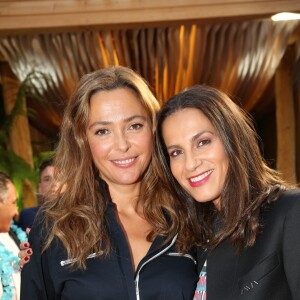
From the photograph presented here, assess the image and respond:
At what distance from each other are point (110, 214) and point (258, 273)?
801 millimetres

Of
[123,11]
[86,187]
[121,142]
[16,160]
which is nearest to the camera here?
[121,142]

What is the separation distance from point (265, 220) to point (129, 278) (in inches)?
24.7

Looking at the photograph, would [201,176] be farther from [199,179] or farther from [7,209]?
[7,209]

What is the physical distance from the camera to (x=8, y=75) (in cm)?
682

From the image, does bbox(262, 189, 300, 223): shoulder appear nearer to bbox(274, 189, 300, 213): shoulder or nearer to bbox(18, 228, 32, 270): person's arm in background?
bbox(274, 189, 300, 213): shoulder

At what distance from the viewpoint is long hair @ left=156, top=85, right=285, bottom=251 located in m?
1.81

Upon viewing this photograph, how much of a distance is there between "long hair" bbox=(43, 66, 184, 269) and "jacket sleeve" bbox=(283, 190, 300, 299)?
67 cm

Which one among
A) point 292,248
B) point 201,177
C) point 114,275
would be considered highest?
point 201,177

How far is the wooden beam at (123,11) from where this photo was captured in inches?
176

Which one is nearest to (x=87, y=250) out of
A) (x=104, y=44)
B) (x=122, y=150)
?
(x=122, y=150)

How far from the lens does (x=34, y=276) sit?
212 cm

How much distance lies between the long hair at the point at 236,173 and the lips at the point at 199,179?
0.25ft

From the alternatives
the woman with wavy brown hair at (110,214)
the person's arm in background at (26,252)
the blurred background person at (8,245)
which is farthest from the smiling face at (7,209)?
the woman with wavy brown hair at (110,214)

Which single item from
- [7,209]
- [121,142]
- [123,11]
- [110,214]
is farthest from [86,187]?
[123,11]
